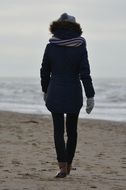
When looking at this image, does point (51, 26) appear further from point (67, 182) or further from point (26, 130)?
point (26, 130)

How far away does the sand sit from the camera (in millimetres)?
6367

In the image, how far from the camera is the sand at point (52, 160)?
20.9ft

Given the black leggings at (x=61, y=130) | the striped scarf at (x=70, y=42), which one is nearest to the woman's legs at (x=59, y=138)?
the black leggings at (x=61, y=130)

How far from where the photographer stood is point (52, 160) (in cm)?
884

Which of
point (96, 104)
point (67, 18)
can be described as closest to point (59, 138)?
point (67, 18)

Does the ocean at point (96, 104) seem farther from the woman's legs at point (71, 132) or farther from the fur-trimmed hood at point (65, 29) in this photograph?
the fur-trimmed hood at point (65, 29)

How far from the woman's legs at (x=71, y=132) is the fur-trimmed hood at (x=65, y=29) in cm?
84

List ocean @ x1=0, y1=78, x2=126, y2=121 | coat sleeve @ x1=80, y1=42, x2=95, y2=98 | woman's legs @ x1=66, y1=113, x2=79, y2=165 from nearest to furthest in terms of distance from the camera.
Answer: coat sleeve @ x1=80, y1=42, x2=95, y2=98, woman's legs @ x1=66, y1=113, x2=79, y2=165, ocean @ x1=0, y1=78, x2=126, y2=121

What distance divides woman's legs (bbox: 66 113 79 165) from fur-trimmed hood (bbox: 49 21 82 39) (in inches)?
33.1

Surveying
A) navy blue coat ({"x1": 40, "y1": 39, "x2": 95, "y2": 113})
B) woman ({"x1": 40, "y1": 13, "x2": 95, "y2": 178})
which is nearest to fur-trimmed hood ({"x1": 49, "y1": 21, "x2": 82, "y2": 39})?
woman ({"x1": 40, "y1": 13, "x2": 95, "y2": 178})

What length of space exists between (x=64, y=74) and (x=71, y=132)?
663 mm

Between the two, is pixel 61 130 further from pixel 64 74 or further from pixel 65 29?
pixel 65 29

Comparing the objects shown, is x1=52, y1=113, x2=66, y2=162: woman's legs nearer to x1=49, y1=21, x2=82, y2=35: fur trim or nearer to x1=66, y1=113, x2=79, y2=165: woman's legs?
x1=66, y1=113, x2=79, y2=165: woman's legs

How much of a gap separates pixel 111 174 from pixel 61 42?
1.81 metres
